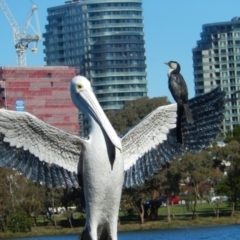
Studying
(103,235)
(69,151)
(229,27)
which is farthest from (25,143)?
(229,27)

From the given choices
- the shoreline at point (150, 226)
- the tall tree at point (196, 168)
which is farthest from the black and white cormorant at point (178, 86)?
the tall tree at point (196, 168)

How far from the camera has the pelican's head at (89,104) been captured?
13.5 meters

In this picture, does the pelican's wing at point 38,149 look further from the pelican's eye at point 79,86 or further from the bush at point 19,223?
the bush at point 19,223

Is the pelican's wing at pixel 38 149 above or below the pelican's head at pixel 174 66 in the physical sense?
below

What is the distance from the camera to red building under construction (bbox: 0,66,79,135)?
5177 inches

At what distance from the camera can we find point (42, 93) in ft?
440

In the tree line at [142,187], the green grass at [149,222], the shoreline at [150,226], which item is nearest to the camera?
the shoreline at [150,226]

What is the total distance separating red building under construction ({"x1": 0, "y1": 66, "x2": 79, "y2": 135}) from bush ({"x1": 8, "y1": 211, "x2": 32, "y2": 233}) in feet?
232

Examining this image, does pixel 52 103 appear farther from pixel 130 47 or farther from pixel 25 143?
pixel 25 143

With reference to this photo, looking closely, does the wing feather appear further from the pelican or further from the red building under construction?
the red building under construction

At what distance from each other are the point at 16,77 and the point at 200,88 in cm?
4677

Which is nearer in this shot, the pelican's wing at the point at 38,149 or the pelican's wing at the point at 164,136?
the pelican's wing at the point at 38,149

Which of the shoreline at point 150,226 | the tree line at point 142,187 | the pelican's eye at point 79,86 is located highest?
the tree line at point 142,187

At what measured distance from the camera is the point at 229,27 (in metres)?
187
